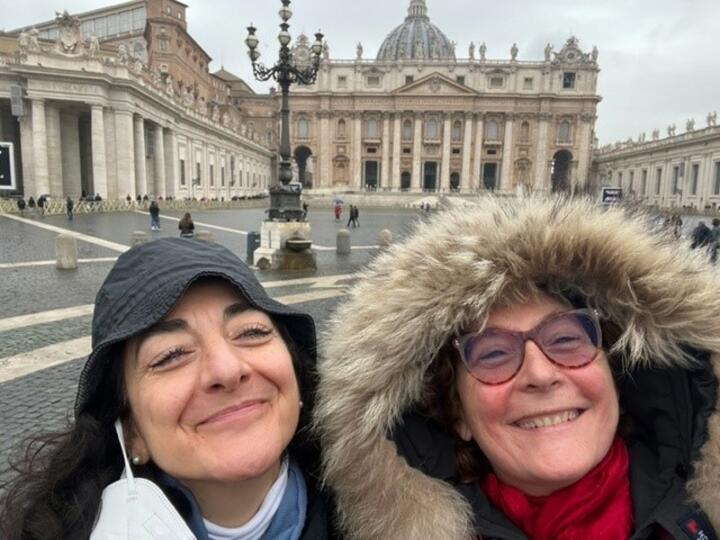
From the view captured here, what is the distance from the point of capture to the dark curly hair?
1251 mm

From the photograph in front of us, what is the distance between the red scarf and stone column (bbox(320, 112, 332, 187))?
68692mm

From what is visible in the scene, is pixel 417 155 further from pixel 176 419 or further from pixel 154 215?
pixel 176 419

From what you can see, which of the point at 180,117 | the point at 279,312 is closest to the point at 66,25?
the point at 180,117

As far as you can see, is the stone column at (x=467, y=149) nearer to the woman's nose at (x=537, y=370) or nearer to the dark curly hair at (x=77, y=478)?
the woman's nose at (x=537, y=370)

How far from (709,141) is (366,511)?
168 feet

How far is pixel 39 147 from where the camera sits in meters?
28.7

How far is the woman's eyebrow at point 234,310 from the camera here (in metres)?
1.31

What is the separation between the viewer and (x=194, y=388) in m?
1.24

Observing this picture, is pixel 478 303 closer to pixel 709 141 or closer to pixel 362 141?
pixel 709 141

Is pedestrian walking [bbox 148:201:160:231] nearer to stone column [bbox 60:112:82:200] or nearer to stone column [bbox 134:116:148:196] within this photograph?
stone column [bbox 134:116:148:196]

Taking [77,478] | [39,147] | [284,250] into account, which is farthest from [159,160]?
[77,478]

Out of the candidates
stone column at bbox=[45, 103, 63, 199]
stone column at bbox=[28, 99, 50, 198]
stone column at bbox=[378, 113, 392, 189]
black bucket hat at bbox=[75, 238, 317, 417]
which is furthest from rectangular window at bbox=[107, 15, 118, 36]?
black bucket hat at bbox=[75, 238, 317, 417]

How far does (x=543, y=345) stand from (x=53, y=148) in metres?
34.6

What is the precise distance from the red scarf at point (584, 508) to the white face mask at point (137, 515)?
82cm
